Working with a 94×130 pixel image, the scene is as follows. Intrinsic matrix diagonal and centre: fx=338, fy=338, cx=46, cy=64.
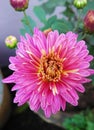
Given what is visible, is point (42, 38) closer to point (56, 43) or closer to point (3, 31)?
point (56, 43)

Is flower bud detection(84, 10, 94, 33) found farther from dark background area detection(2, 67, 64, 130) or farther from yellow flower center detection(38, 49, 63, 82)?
dark background area detection(2, 67, 64, 130)

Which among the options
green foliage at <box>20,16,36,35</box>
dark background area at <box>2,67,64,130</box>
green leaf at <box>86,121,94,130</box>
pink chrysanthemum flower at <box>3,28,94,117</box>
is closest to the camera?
pink chrysanthemum flower at <box>3,28,94,117</box>

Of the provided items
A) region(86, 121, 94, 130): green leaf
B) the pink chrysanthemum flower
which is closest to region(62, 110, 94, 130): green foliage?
region(86, 121, 94, 130): green leaf

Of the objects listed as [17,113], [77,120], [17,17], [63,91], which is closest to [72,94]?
[63,91]

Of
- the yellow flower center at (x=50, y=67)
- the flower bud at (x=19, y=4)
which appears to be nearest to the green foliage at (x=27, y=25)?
the flower bud at (x=19, y=4)

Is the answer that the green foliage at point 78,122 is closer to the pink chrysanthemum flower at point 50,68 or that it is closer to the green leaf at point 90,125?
the green leaf at point 90,125

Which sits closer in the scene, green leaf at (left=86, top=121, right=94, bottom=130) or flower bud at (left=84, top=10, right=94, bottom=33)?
flower bud at (left=84, top=10, right=94, bottom=33)

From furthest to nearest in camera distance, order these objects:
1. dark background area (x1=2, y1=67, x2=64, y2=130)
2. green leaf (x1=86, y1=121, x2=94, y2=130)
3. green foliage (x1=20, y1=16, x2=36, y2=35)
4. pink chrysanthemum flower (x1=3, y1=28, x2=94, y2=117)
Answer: dark background area (x1=2, y1=67, x2=64, y2=130), green leaf (x1=86, y1=121, x2=94, y2=130), green foliage (x1=20, y1=16, x2=36, y2=35), pink chrysanthemum flower (x1=3, y1=28, x2=94, y2=117)
